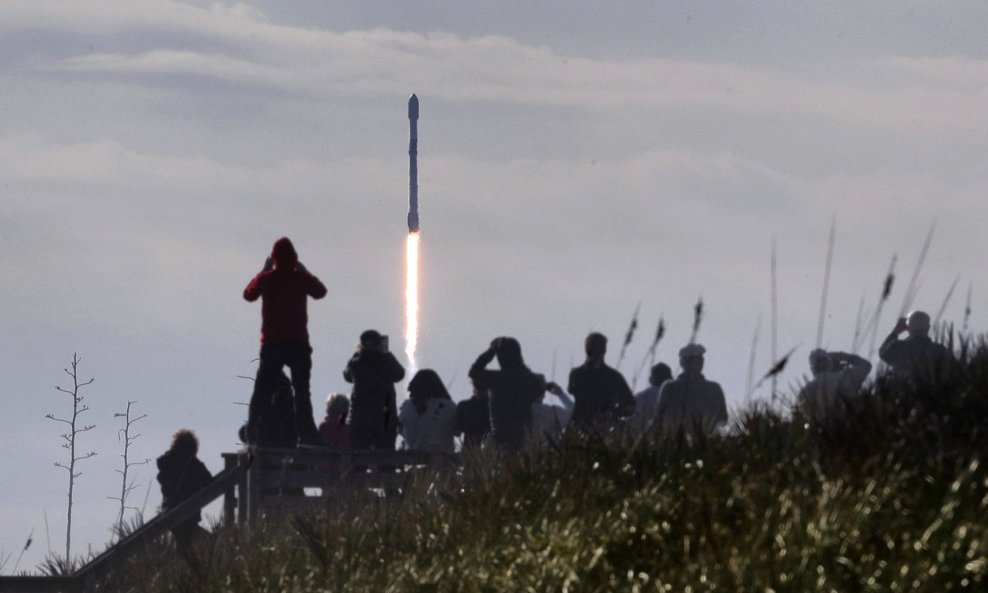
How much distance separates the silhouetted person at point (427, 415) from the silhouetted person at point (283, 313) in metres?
1.19

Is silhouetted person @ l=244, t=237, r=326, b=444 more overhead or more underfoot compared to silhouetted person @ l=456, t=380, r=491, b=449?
more overhead

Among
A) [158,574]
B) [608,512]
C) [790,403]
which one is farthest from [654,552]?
[158,574]

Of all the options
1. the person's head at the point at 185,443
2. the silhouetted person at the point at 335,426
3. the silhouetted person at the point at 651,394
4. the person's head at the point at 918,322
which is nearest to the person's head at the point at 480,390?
the silhouetted person at the point at 651,394

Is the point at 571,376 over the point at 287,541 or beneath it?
over

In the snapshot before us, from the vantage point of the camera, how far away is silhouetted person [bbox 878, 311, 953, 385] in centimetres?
879

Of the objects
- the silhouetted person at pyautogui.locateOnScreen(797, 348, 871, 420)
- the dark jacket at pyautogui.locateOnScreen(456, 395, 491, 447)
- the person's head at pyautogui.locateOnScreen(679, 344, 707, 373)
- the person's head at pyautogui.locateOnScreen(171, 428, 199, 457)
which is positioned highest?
the person's head at pyautogui.locateOnScreen(171, 428, 199, 457)

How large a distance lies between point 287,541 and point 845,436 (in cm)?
468

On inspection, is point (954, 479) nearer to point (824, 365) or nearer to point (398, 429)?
point (824, 365)

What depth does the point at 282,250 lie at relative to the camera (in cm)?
1616

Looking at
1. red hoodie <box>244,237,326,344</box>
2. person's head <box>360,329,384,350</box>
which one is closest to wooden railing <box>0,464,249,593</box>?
red hoodie <box>244,237,326,344</box>

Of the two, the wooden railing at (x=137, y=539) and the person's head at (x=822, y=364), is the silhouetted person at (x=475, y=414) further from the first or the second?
the person's head at (x=822, y=364)

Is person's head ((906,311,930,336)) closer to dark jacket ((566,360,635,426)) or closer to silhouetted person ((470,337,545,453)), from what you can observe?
dark jacket ((566,360,635,426))

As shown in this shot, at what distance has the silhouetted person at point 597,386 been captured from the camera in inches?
476

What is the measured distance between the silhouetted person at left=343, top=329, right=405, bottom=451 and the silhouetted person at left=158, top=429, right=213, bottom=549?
237 cm
